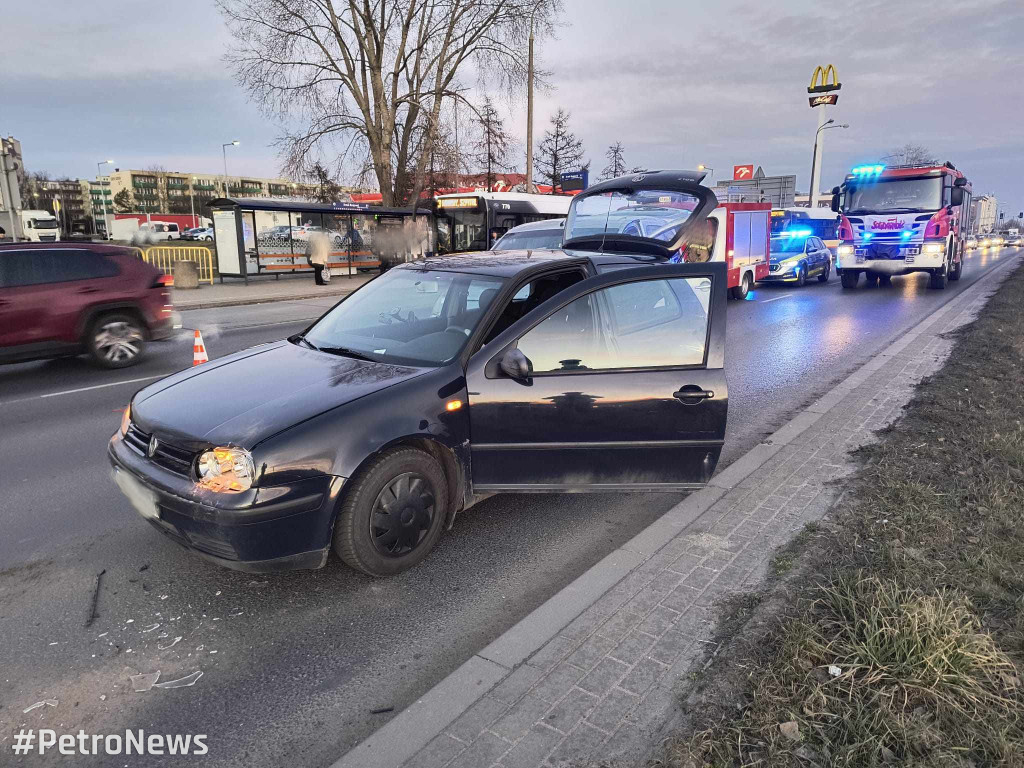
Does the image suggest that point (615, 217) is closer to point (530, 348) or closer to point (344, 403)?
Result: point (530, 348)

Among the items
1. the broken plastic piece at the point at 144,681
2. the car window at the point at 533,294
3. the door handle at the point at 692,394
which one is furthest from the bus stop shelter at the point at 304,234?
the broken plastic piece at the point at 144,681

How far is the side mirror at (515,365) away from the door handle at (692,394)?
0.92m

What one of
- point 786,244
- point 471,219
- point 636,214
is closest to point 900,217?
point 786,244

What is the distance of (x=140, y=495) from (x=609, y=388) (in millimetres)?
2500

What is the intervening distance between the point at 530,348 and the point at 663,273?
40.0 inches

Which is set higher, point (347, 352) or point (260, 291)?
point (347, 352)

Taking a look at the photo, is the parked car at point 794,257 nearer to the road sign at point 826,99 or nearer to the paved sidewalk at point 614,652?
the paved sidewalk at point 614,652

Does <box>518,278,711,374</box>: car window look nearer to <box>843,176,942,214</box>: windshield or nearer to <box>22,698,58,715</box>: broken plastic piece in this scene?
<box>22,698,58,715</box>: broken plastic piece

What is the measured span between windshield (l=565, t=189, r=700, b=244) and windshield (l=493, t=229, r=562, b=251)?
2405mm

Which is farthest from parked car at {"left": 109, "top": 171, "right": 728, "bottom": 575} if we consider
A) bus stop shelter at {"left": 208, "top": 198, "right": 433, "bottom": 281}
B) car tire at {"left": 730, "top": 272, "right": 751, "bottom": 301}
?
bus stop shelter at {"left": 208, "top": 198, "right": 433, "bottom": 281}

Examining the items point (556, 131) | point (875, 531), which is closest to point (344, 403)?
point (875, 531)

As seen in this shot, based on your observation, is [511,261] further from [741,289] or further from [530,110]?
[530,110]

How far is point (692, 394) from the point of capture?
3.99 meters

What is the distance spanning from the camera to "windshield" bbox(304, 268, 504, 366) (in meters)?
4.01
